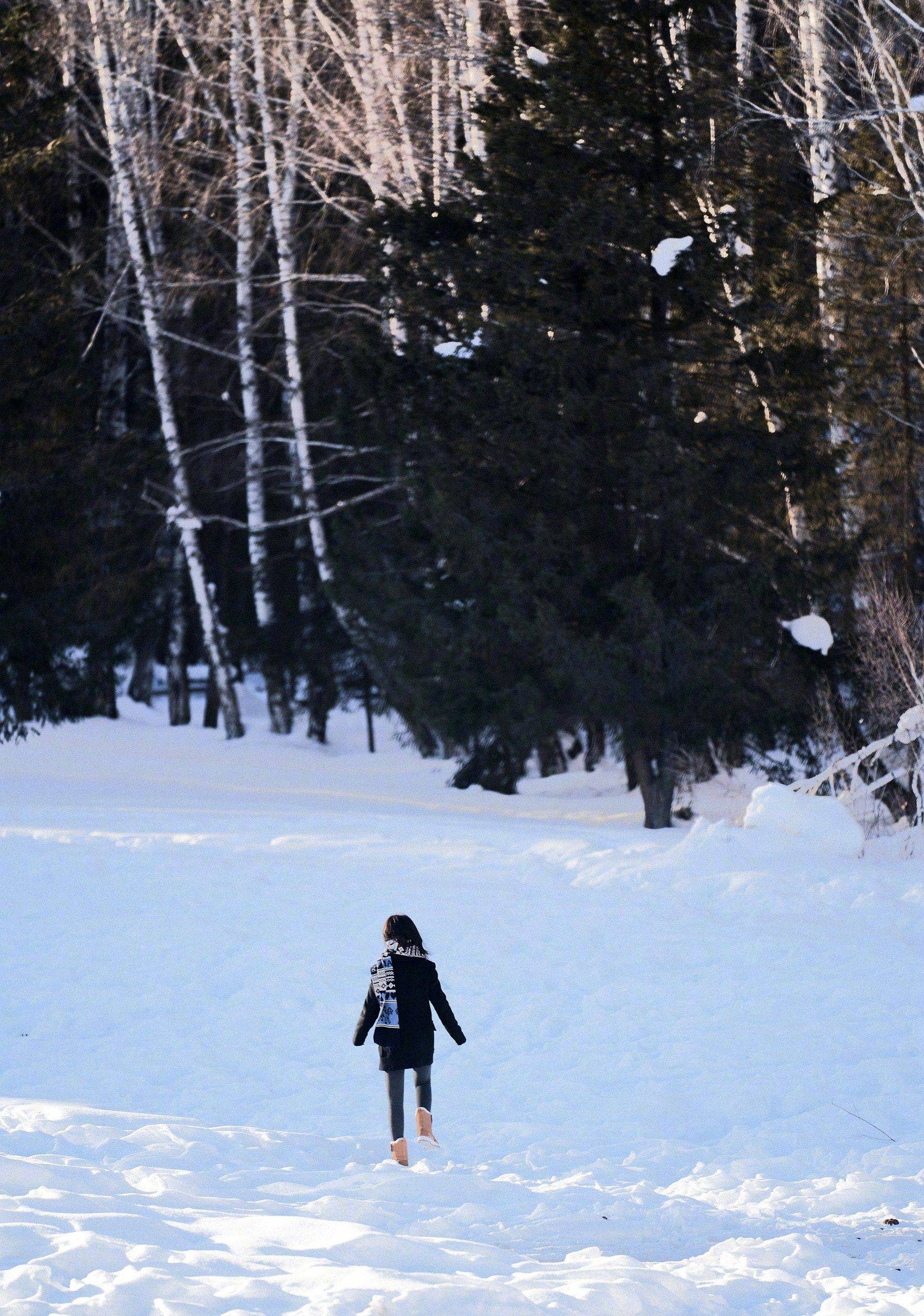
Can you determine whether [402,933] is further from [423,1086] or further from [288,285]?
[288,285]

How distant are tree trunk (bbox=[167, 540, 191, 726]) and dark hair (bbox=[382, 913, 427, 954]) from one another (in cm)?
1885

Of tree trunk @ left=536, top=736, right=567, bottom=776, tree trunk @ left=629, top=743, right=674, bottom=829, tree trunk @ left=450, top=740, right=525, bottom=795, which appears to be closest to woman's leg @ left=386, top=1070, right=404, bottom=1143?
tree trunk @ left=629, top=743, right=674, bottom=829

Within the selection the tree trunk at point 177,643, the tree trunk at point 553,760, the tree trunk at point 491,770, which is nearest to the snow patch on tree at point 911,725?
the tree trunk at point 491,770

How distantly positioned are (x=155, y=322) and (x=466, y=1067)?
594 inches

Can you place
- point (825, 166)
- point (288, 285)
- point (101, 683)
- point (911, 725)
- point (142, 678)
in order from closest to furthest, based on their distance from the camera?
1. point (911, 725)
2. point (825, 166)
3. point (101, 683)
4. point (288, 285)
5. point (142, 678)

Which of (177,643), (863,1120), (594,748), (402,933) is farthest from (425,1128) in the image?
(177,643)

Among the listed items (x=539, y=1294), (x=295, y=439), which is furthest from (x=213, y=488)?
(x=539, y=1294)

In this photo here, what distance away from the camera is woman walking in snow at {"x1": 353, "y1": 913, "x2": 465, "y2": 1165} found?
21.0 ft

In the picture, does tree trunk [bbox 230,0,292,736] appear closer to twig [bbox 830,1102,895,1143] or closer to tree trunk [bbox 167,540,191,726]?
tree trunk [bbox 167,540,191,726]

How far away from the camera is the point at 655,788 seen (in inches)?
550

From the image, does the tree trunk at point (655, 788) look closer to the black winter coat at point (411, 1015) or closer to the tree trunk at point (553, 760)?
the tree trunk at point (553, 760)

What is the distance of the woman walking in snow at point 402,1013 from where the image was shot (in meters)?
6.41

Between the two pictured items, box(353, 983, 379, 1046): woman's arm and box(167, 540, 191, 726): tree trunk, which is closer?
box(353, 983, 379, 1046): woman's arm

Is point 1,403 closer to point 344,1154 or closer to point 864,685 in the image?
point 864,685
